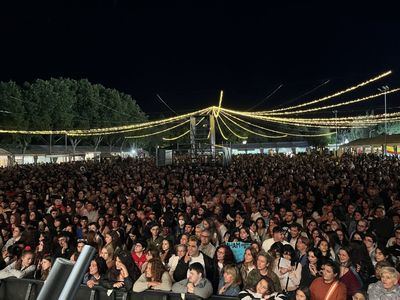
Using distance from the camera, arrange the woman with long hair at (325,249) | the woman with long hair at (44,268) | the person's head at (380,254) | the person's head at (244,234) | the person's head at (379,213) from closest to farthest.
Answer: the person's head at (380,254), the woman with long hair at (325,249), the woman with long hair at (44,268), the person's head at (244,234), the person's head at (379,213)

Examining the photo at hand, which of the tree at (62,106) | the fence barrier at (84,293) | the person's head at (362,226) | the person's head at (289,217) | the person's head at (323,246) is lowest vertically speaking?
the fence barrier at (84,293)

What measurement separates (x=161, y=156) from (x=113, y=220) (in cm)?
1409

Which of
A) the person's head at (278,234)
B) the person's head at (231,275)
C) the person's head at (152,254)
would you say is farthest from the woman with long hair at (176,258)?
the person's head at (278,234)

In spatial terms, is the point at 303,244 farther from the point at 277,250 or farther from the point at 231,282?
the point at 231,282

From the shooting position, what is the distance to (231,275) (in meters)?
4.84

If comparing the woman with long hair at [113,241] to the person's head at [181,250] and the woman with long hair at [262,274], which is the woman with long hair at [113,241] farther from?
the woman with long hair at [262,274]

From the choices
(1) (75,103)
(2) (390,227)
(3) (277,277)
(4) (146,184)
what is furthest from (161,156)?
(1) (75,103)

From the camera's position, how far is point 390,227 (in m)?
7.16

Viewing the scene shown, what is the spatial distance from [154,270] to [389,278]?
243 cm

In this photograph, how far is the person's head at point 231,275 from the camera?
4.84 metres

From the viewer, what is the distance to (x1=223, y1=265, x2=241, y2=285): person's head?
484cm

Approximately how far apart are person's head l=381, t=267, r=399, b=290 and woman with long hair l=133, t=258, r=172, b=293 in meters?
2.22

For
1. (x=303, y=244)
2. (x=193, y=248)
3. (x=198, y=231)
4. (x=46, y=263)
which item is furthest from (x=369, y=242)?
(x=46, y=263)

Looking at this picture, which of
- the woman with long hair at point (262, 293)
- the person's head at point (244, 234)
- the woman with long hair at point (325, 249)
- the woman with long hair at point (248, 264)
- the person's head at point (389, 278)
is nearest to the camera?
the person's head at point (389, 278)
